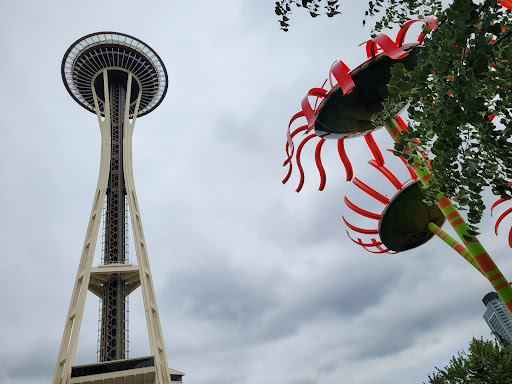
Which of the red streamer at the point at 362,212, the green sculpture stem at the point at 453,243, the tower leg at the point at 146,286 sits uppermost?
the tower leg at the point at 146,286

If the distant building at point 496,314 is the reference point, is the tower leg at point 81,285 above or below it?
below

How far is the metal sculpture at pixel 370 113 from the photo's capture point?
9352 millimetres

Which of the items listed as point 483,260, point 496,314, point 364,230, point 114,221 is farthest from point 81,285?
point 496,314

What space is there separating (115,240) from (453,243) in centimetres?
3208

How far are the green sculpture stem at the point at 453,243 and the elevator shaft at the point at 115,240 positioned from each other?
2804 centimetres

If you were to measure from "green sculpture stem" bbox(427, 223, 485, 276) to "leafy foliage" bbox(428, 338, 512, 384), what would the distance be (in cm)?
1225

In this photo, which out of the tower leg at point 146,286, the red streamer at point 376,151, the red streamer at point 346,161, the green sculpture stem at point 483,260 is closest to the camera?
the green sculpture stem at point 483,260

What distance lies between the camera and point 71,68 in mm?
44719

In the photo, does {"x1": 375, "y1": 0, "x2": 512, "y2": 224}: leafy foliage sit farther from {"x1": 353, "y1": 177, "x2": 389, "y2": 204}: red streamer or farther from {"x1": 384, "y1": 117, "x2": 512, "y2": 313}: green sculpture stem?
{"x1": 353, "y1": 177, "x2": 389, "y2": 204}: red streamer

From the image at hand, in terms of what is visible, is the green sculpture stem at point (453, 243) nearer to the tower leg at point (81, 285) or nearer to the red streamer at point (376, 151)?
the red streamer at point (376, 151)

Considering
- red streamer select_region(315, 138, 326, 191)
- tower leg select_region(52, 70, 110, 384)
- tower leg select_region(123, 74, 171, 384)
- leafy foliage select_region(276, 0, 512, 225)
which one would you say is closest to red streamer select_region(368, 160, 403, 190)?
red streamer select_region(315, 138, 326, 191)

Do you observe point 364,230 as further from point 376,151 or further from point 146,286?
point 146,286

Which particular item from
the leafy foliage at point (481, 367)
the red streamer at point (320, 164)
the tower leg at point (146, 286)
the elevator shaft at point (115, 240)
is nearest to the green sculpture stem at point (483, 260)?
the red streamer at point (320, 164)

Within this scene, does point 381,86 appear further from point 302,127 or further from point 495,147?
point 495,147
